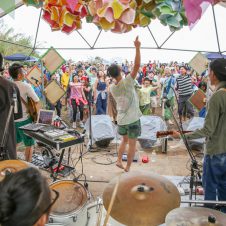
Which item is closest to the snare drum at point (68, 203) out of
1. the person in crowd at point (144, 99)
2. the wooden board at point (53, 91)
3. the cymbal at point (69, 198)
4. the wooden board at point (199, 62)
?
the cymbal at point (69, 198)

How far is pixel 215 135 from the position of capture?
292 cm

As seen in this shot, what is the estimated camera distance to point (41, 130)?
12.2 ft

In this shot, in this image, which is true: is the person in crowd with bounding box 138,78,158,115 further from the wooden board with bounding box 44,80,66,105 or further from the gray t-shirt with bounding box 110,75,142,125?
the gray t-shirt with bounding box 110,75,142,125

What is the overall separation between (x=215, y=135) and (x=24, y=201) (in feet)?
7.24

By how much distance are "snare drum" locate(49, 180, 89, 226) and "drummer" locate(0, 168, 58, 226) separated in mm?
1394

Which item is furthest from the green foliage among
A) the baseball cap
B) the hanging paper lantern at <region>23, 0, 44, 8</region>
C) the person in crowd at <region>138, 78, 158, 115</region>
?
the baseball cap

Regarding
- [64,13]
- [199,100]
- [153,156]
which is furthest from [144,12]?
[153,156]

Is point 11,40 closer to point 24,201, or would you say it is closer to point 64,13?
point 64,13

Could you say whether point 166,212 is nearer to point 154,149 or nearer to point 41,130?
point 41,130

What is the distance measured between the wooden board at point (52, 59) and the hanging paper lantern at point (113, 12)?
2.56 meters

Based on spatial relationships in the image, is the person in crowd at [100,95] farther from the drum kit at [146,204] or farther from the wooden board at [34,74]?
the drum kit at [146,204]

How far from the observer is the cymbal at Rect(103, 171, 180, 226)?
186 centimetres

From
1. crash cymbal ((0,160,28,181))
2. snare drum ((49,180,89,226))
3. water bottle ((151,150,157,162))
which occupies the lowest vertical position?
water bottle ((151,150,157,162))

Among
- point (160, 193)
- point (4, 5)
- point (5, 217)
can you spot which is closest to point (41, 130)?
point (4, 5)
